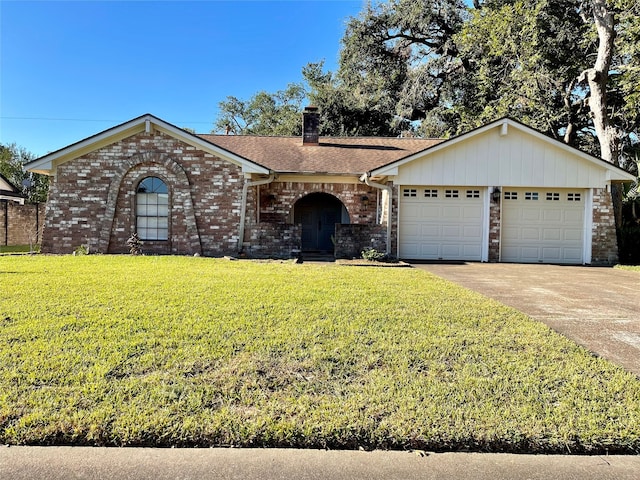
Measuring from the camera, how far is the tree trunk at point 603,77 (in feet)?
53.8

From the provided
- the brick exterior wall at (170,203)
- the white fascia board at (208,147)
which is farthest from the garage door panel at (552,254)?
the white fascia board at (208,147)

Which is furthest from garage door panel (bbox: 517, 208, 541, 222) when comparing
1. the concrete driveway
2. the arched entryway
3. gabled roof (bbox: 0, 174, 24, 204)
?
gabled roof (bbox: 0, 174, 24, 204)

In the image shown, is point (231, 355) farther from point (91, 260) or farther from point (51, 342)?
point (91, 260)

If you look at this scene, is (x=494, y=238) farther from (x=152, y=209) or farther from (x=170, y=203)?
(x=152, y=209)

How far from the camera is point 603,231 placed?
530 inches

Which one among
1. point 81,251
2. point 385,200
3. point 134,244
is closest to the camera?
point 81,251

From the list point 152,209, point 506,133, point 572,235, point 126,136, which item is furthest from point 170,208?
point 572,235

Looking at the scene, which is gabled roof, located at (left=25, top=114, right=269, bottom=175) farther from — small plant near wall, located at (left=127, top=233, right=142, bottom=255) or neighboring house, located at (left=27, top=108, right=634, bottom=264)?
small plant near wall, located at (left=127, top=233, right=142, bottom=255)

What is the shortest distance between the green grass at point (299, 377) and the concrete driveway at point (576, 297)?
1.58 ft

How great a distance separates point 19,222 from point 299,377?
20.7 meters

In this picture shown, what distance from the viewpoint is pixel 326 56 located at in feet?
112

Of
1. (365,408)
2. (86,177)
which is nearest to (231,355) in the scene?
(365,408)

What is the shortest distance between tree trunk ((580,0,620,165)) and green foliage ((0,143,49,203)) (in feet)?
117

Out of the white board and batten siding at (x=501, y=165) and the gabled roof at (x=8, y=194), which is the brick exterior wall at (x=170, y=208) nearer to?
the white board and batten siding at (x=501, y=165)
